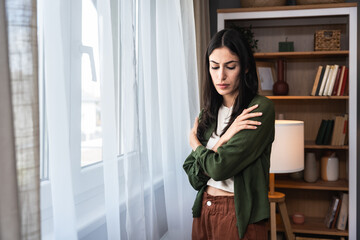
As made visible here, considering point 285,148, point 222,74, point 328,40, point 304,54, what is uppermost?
point 328,40

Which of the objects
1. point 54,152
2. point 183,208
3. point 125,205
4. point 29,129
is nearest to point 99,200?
point 125,205

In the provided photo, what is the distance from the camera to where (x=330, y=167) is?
3.16 m

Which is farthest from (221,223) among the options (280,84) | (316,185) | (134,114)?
(280,84)

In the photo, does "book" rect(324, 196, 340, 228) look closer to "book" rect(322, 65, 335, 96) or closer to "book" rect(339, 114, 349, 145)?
"book" rect(339, 114, 349, 145)

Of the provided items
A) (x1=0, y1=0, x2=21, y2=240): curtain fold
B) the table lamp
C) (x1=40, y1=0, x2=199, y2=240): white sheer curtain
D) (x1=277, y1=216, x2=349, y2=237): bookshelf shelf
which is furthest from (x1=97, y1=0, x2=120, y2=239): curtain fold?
(x1=277, y1=216, x2=349, y2=237): bookshelf shelf

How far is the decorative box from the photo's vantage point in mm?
3080

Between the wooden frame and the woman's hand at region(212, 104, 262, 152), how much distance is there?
1.94 meters

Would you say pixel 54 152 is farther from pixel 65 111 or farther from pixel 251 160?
pixel 251 160

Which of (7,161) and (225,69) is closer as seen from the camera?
(7,161)

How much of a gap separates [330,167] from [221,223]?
2105 millimetres

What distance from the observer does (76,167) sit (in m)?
1.24

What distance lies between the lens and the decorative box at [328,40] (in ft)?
10.1

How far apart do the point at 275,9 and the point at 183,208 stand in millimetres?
1815

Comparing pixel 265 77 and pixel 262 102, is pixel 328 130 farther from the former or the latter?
pixel 262 102
